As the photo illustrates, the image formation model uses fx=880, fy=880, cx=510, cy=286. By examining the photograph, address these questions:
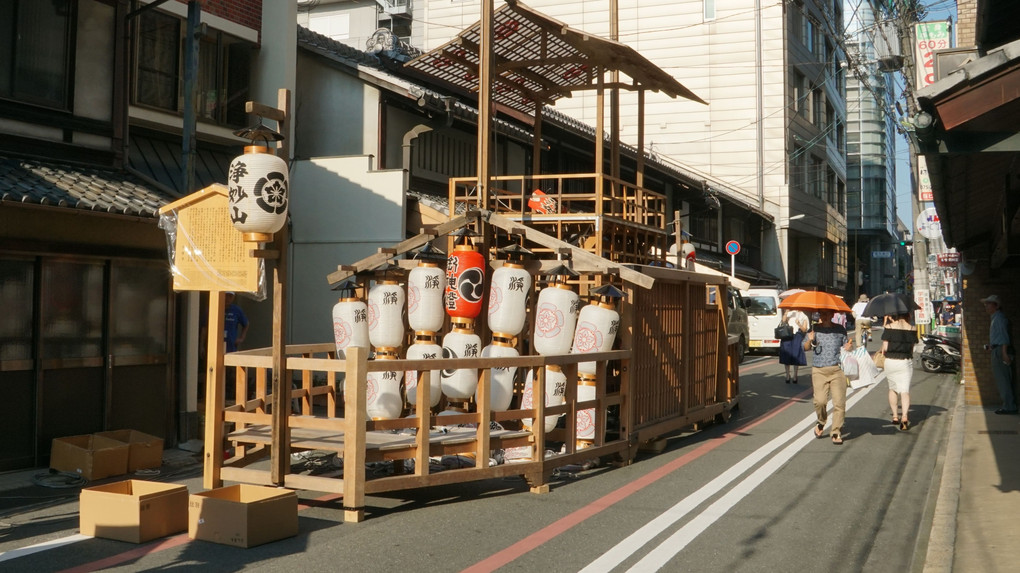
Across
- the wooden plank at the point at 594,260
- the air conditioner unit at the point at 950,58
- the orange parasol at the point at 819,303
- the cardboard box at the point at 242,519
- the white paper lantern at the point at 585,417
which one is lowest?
the cardboard box at the point at 242,519

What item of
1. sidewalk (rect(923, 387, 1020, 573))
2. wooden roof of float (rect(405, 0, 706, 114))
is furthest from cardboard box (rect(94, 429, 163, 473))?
sidewalk (rect(923, 387, 1020, 573))

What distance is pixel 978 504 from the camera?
26.9ft

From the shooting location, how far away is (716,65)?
44.8m

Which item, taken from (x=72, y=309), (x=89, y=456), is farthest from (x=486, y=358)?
(x=72, y=309)

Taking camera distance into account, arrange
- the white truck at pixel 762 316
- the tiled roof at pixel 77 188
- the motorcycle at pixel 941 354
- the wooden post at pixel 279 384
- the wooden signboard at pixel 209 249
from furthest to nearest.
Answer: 1. the white truck at pixel 762 316
2. the motorcycle at pixel 941 354
3. the tiled roof at pixel 77 188
4. the wooden signboard at pixel 209 249
5. the wooden post at pixel 279 384

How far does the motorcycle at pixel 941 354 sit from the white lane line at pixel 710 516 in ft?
45.6

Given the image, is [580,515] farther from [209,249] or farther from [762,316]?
[762,316]

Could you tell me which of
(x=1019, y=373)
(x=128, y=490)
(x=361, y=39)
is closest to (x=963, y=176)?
(x=1019, y=373)

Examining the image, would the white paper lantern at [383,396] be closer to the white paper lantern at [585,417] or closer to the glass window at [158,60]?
the white paper lantern at [585,417]

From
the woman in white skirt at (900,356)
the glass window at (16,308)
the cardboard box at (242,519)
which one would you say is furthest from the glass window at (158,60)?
the woman in white skirt at (900,356)

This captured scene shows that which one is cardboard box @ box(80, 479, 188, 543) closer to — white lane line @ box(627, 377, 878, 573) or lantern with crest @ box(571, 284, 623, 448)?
white lane line @ box(627, 377, 878, 573)

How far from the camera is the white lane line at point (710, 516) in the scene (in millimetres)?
6309

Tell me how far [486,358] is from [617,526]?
1.94m

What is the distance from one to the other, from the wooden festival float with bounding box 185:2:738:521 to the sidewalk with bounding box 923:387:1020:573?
3.37m
